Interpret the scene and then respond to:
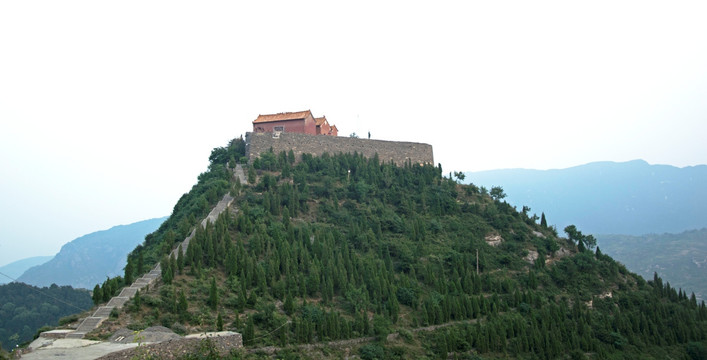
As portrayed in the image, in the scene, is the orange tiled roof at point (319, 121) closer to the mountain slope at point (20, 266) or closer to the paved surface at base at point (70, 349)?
the paved surface at base at point (70, 349)

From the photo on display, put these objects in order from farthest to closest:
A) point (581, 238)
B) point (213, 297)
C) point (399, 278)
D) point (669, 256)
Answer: point (669, 256), point (581, 238), point (399, 278), point (213, 297)

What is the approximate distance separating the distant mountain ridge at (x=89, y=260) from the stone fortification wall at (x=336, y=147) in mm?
86421

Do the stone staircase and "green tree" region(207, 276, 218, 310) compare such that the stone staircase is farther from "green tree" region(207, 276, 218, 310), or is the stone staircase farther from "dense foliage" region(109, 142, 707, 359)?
"green tree" region(207, 276, 218, 310)

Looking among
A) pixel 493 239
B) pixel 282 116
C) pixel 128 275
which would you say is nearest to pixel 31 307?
pixel 282 116

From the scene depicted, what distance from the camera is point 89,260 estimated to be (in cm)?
12812

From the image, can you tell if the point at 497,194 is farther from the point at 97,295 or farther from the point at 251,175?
the point at 97,295

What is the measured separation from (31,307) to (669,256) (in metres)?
84.6

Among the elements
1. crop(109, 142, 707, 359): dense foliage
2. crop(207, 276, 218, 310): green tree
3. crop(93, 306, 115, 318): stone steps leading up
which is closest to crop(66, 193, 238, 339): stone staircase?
crop(93, 306, 115, 318): stone steps leading up

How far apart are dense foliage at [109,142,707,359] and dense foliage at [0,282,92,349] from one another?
891 inches

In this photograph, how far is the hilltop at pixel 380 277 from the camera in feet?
Answer: 64.2

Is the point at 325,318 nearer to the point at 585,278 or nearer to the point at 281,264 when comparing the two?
the point at 281,264

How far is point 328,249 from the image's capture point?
24562 millimetres

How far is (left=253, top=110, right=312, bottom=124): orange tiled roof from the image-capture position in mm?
36375

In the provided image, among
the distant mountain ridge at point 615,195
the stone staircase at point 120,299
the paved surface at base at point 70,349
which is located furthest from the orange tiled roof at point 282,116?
the distant mountain ridge at point 615,195
